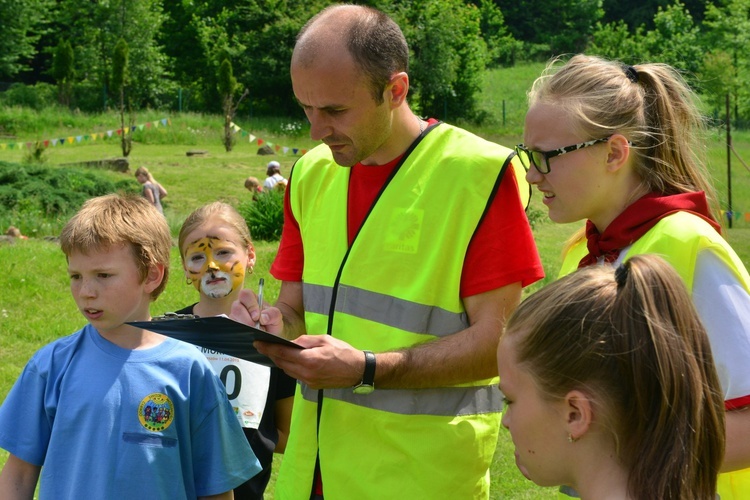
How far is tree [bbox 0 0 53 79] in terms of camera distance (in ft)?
134

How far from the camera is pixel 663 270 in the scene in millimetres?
1952

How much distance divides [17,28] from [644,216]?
143 feet

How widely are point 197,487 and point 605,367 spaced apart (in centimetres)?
158

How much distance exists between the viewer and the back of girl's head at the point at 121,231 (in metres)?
3.06

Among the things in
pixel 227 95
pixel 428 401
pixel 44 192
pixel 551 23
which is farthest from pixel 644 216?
pixel 551 23

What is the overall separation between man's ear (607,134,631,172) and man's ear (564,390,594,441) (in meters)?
0.88

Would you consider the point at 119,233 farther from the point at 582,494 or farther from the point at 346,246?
the point at 582,494

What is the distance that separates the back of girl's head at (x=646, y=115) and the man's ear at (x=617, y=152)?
2 cm

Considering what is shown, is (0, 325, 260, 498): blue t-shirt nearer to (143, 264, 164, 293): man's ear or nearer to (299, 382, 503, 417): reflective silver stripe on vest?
(143, 264, 164, 293): man's ear

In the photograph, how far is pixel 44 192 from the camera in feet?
54.5

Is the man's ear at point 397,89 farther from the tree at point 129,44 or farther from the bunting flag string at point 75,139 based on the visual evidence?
the tree at point 129,44

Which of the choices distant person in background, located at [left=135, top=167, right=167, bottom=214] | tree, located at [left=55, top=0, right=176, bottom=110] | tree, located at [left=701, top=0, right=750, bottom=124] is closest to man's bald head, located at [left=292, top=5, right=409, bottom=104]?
distant person in background, located at [left=135, top=167, right=167, bottom=214]

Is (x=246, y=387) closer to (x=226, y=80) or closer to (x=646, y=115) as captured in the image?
(x=646, y=115)

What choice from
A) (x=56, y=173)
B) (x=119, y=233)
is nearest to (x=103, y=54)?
(x=56, y=173)
